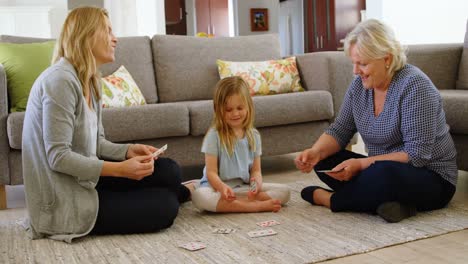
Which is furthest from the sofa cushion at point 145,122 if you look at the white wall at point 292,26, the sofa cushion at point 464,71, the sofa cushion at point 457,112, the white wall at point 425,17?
the white wall at point 292,26

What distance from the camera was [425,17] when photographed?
18.2 ft

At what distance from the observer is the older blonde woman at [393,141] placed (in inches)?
82.0

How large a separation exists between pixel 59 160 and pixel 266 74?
1892mm

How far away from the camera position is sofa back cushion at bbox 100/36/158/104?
3418 mm

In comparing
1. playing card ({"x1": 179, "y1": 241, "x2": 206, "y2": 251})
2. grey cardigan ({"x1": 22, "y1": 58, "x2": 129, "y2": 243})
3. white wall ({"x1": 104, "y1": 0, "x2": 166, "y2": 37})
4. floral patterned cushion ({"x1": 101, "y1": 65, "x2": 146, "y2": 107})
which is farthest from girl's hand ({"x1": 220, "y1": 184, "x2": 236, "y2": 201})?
white wall ({"x1": 104, "y1": 0, "x2": 166, "y2": 37})

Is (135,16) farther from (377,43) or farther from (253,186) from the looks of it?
(377,43)

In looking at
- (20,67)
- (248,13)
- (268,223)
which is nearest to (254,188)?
(268,223)

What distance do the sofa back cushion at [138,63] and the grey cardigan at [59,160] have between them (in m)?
1.43

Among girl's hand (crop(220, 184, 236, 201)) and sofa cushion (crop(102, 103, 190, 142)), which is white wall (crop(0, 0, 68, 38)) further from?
girl's hand (crop(220, 184, 236, 201))

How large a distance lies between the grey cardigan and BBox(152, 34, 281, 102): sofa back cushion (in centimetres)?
153

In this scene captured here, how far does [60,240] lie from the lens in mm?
1979

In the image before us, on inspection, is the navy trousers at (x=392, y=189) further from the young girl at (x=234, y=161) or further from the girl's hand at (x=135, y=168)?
the girl's hand at (x=135, y=168)

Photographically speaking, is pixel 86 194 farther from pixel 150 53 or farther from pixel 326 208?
pixel 150 53

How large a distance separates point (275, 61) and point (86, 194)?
6.48 ft
